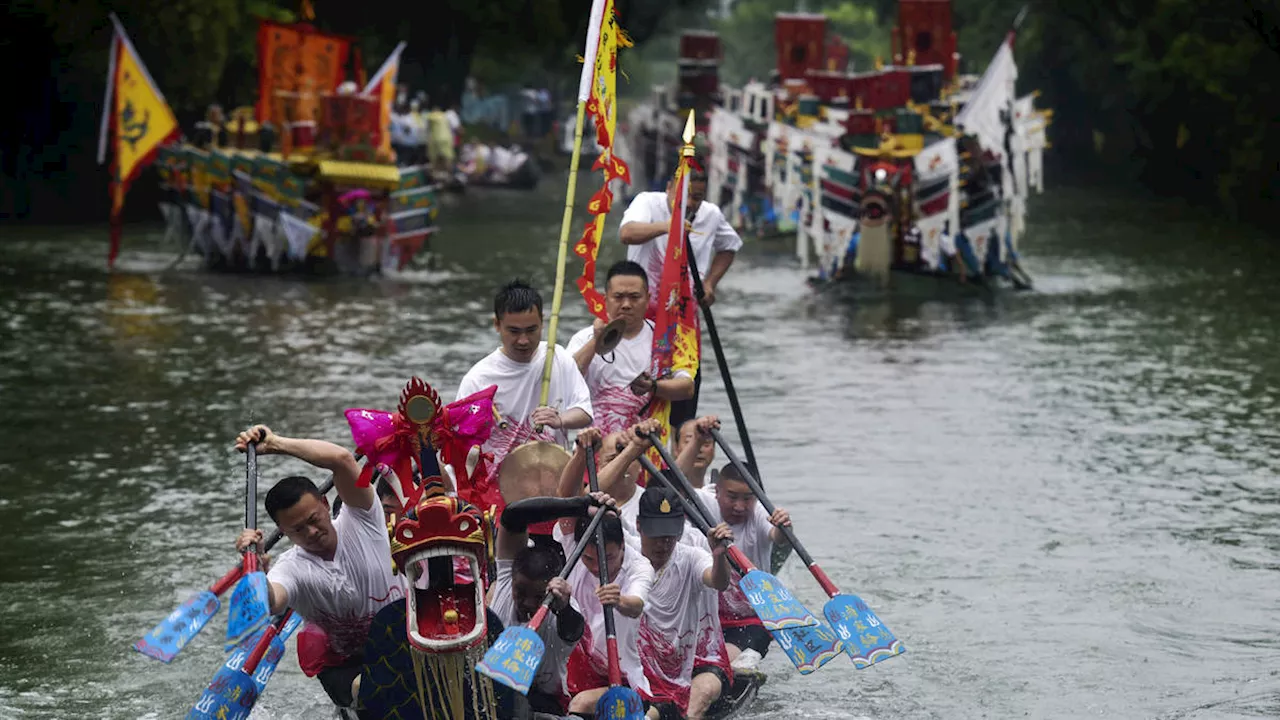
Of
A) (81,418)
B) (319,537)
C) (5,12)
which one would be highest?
(5,12)

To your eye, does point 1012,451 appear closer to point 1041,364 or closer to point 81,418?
point 1041,364

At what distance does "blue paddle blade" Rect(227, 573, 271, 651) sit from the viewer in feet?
19.9

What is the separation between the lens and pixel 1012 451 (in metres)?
12.6

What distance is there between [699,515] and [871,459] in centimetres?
555

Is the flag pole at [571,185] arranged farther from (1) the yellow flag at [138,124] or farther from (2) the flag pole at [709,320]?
(1) the yellow flag at [138,124]

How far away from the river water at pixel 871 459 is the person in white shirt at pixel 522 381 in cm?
134

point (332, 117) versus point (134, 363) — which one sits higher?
point (332, 117)

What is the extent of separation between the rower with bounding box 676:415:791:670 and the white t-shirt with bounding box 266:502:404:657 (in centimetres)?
167

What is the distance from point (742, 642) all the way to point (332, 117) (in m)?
15.1

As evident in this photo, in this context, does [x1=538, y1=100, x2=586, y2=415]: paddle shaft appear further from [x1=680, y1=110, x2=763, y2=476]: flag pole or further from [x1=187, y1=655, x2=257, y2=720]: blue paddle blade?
[x1=187, y1=655, x2=257, y2=720]: blue paddle blade

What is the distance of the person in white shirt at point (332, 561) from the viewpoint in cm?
648

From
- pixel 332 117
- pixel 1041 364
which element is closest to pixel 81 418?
pixel 1041 364

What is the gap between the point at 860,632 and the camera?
6973 millimetres

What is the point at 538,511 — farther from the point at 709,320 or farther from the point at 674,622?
the point at 709,320
